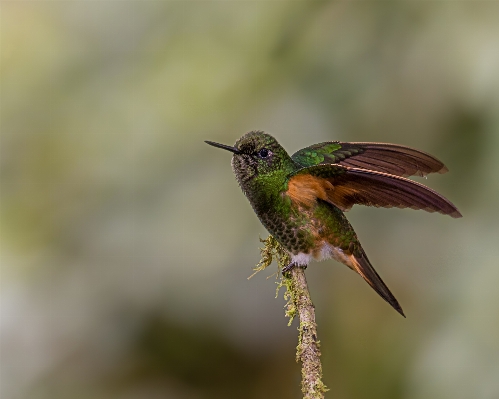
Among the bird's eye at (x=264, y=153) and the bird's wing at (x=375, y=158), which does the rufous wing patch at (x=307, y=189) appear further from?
the bird's wing at (x=375, y=158)

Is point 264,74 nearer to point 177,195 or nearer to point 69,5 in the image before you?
point 177,195

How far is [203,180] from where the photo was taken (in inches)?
144

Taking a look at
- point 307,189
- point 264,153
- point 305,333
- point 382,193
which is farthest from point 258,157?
point 305,333

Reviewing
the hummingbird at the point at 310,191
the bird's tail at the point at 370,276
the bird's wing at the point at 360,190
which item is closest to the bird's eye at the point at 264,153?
the hummingbird at the point at 310,191

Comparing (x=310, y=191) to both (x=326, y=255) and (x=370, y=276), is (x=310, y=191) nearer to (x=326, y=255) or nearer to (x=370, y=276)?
(x=326, y=255)

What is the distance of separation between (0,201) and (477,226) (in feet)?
9.42

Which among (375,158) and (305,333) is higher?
(375,158)

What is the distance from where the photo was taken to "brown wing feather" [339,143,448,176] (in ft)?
7.81

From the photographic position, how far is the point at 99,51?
156 inches

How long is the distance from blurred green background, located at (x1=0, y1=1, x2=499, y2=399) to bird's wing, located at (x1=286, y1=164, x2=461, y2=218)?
111cm

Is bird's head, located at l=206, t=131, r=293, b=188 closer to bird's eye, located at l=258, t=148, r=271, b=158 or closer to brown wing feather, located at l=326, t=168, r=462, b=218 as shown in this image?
bird's eye, located at l=258, t=148, r=271, b=158

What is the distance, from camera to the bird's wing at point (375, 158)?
240 cm

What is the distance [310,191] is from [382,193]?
420 millimetres

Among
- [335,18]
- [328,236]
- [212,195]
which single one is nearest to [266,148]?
[328,236]
